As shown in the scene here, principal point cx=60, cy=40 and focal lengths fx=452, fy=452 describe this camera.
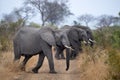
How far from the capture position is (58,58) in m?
26.0

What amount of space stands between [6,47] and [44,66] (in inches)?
195

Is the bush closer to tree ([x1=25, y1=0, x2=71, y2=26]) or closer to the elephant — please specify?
the elephant

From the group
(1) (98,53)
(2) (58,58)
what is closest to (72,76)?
(1) (98,53)

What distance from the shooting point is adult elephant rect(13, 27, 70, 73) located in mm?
18578

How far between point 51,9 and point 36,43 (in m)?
38.1

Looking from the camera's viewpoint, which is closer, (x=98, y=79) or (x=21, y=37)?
(x=98, y=79)

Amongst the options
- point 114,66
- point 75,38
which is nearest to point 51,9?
point 75,38

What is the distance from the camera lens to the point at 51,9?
56875mm

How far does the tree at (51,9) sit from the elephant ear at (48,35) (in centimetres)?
3694

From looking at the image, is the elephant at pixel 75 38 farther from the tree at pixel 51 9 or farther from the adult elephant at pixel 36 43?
the tree at pixel 51 9

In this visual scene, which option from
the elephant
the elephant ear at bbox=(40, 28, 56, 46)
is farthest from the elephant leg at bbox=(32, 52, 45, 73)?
the elephant

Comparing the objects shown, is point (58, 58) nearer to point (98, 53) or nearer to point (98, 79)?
point (98, 53)

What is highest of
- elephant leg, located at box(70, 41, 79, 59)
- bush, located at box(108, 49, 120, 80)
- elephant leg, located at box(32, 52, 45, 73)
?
bush, located at box(108, 49, 120, 80)

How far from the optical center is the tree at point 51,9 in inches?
2229
